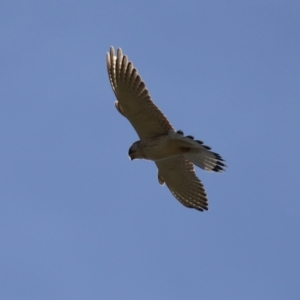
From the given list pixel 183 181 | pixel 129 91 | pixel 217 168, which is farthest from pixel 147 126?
pixel 183 181

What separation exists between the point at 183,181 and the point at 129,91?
223 centimetres

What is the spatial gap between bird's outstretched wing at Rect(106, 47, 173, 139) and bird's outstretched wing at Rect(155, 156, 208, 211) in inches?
45.1

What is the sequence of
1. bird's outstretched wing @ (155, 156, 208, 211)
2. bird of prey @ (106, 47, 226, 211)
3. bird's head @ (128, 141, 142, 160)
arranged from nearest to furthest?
bird of prey @ (106, 47, 226, 211)
bird's head @ (128, 141, 142, 160)
bird's outstretched wing @ (155, 156, 208, 211)

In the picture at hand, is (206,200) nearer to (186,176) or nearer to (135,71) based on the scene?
(186,176)

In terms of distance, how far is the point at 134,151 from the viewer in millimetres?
16812

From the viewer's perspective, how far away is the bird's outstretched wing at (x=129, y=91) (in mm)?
16266

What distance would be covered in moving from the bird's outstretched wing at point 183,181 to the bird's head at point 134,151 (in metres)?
0.66

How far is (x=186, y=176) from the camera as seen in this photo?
17.6 m

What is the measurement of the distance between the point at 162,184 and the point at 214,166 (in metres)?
1.75

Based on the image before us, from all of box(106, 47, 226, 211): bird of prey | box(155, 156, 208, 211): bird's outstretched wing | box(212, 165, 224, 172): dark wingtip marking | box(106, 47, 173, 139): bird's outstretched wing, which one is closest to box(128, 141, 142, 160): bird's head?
box(106, 47, 226, 211): bird of prey

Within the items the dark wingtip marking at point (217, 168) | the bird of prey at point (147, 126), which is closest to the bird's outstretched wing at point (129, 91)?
the bird of prey at point (147, 126)

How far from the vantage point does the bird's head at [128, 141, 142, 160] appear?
55.1ft

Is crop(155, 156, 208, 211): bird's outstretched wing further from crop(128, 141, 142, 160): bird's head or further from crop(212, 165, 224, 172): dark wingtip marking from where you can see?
crop(212, 165, 224, 172): dark wingtip marking

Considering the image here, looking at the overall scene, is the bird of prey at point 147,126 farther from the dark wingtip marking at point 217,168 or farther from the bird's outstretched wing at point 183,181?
the bird's outstretched wing at point 183,181
